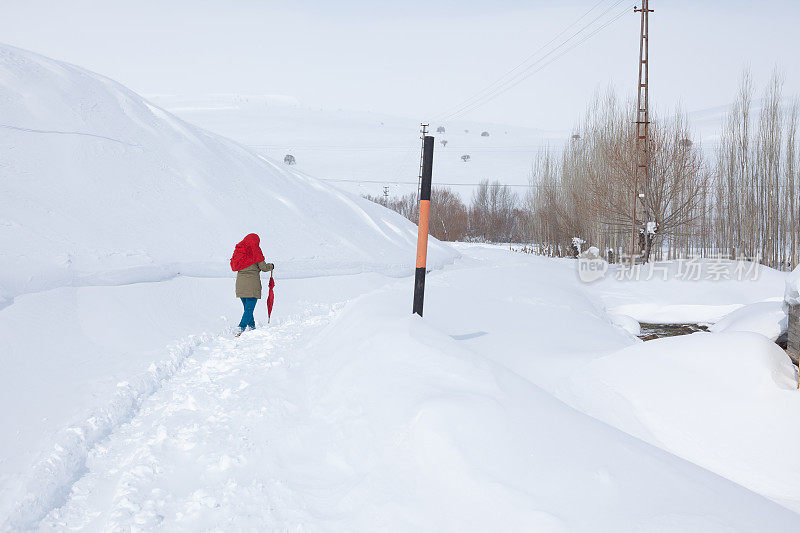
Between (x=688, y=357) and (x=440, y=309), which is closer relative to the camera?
(x=688, y=357)

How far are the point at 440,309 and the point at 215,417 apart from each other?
14.6 ft

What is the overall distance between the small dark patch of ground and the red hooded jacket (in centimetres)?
626

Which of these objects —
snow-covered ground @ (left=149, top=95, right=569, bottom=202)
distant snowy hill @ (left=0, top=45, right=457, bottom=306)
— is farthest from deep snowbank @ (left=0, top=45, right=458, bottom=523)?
snow-covered ground @ (left=149, top=95, right=569, bottom=202)

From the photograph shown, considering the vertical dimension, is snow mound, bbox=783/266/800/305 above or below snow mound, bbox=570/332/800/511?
above

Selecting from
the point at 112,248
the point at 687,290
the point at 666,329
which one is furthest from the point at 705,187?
the point at 112,248

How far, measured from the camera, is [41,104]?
11.2 m

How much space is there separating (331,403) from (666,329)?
8317 mm

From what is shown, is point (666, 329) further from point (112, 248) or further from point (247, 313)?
point (112, 248)

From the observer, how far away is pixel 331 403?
11.8ft

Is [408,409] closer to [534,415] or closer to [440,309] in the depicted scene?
[534,415]

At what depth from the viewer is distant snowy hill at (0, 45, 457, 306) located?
7684 mm

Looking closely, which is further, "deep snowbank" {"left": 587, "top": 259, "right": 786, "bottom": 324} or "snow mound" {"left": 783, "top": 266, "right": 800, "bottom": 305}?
"deep snowbank" {"left": 587, "top": 259, "right": 786, "bottom": 324}

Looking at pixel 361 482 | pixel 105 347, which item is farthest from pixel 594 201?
pixel 361 482

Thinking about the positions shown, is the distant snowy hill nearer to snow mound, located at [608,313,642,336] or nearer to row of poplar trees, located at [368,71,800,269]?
snow mound, located at [608,313,642,336]
